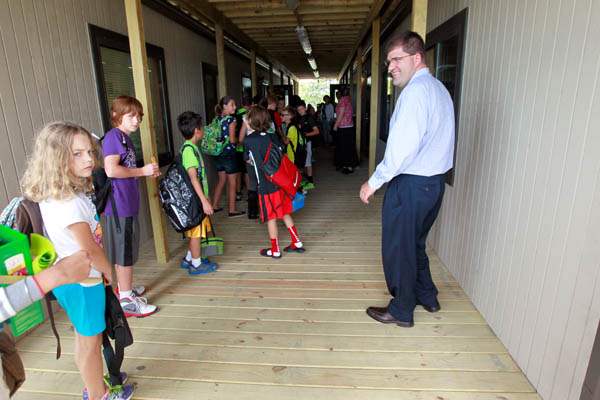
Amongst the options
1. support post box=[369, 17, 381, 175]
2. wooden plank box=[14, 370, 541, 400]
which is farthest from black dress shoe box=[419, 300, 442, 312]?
support post box=[369, 17, 381, 175]

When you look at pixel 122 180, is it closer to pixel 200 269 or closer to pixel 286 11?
pixel 200 269

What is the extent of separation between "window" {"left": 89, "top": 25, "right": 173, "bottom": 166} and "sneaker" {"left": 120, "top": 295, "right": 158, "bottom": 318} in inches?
62.5

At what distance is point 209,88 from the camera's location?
684 centimetres

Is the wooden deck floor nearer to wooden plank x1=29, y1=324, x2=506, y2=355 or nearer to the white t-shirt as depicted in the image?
wooden plank x1=29, y1=324, x2=506, y2=355

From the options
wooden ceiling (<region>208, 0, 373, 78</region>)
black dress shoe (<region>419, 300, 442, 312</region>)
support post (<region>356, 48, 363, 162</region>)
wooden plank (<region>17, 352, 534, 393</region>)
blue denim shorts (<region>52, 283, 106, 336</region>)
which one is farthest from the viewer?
support post (<region>356, 48, 363, 162</region>)

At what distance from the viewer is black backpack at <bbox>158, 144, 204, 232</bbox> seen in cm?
303

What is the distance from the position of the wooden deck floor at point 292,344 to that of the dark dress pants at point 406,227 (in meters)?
0.24

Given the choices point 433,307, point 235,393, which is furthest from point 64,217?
point 433,307

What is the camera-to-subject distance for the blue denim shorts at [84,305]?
5.15ft

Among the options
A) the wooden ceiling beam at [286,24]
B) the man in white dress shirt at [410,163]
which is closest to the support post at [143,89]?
the man in white dress shirt at [410,163]

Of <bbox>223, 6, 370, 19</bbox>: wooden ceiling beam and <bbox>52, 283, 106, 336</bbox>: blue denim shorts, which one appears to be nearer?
<bbox>52, 283, 106, 336</bbox>: blue denim shorts

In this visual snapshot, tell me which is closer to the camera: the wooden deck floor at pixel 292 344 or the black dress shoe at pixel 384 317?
the wooden deck floor at pixel 292 344

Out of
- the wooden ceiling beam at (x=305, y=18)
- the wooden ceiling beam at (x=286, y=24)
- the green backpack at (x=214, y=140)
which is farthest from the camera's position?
the wooden ceiling beam at (x=286, y=24)

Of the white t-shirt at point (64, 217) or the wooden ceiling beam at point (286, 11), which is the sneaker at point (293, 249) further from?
the wooden ceiling beam at point (286, 11)
